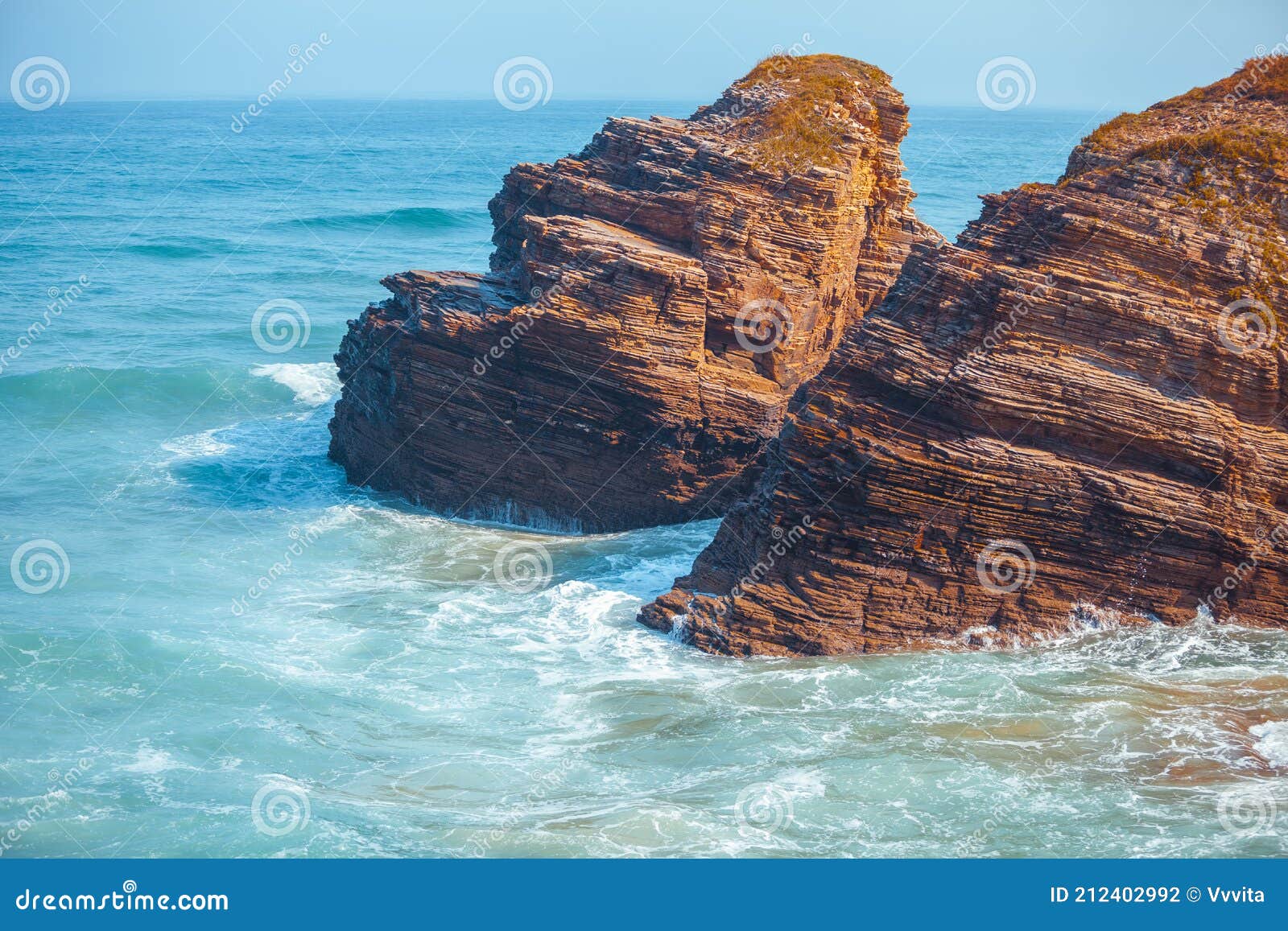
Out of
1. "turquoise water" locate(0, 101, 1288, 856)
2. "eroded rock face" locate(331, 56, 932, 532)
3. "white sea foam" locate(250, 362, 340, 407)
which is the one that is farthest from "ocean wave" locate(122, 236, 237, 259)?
"eroded rock face" locate(331, 56, 932, 532)

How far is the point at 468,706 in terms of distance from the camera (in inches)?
828

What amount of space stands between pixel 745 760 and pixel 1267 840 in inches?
273

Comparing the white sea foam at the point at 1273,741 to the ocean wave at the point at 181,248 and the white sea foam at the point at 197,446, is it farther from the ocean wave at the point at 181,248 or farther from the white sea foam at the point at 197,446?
the ocean wave at the point at 181,248

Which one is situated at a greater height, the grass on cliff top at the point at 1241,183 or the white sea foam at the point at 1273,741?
the grass on cliff top at the point at 1241,183

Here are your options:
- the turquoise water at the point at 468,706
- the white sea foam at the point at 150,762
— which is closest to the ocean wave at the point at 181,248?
the turquoise water at the point at 468,706

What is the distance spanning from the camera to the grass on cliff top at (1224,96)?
2506 cm

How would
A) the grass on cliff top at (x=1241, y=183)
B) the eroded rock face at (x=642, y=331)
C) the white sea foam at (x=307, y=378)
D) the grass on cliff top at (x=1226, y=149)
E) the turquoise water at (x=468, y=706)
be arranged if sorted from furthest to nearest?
the white sea foam at (x=307, y=378) → the eroded rock face at (x=642, y=331) → the grass on cliff top at (x=1226, y=149) → the grass on cliff top at (x=1241, y=183) → the turquoise water at (x=468, y=706)

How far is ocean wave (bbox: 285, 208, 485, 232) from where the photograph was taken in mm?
70438

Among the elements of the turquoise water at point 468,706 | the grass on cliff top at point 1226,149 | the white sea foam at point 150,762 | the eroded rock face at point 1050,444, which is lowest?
the white sea foam at point 150,762

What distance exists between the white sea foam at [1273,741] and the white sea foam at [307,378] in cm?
2790

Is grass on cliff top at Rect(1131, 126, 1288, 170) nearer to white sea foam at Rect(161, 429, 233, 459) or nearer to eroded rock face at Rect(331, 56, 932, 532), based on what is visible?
eroded rock face at Rect(331, 56, 932, 532)

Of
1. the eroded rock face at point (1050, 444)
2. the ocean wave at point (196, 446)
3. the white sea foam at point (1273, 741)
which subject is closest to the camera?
the white sea foam at point (1273, 741)

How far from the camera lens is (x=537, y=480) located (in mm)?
28266

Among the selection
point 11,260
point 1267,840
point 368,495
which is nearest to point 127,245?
point 11,260
